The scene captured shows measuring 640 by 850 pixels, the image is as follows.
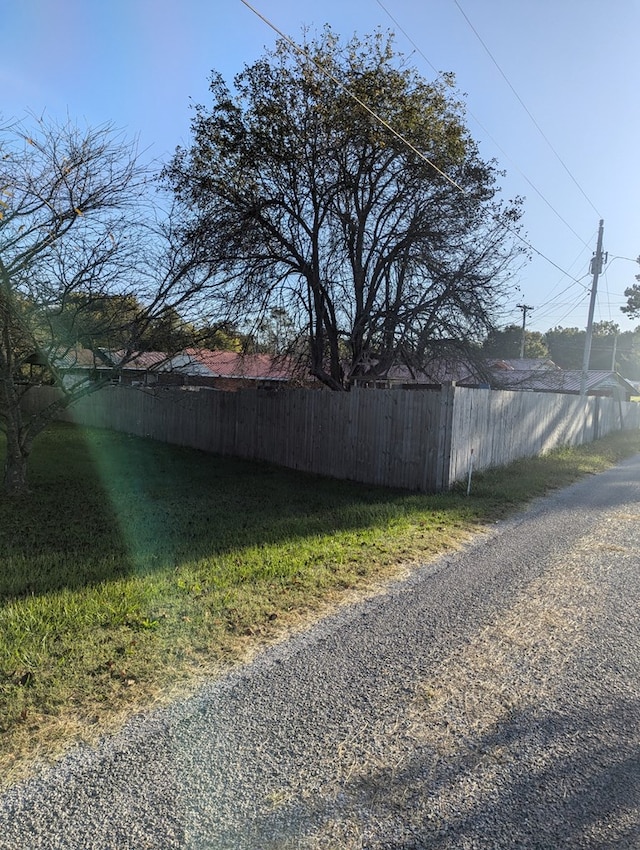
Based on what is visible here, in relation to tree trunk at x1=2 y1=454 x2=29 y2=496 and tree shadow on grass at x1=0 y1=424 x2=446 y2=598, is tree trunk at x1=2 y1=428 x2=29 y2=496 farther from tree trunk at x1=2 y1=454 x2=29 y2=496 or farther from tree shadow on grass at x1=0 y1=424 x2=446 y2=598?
tree shadow on grass at x1=0 y1=424 x2=446 y2=598

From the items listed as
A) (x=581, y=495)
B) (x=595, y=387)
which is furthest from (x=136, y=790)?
(x=595, y=387)

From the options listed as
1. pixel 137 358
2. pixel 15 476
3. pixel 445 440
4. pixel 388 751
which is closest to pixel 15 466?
pixel 15 476

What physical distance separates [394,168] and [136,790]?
12.4 m

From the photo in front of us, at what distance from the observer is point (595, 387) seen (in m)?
38.8

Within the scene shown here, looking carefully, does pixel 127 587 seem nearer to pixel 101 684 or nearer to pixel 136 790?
pixel 101 684

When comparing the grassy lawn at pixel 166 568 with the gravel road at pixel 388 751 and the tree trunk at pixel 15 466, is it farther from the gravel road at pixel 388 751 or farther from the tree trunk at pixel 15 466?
the tree trunk at pixel 15 466

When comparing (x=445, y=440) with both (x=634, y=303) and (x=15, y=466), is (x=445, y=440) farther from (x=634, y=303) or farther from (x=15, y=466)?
(x=634, y=303)

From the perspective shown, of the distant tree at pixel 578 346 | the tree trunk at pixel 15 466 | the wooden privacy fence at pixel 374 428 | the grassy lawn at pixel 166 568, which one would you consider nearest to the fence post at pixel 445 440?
the wooden privacy fence at pixel 374 428

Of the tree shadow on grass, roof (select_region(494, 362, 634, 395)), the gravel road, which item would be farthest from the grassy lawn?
roof (select_region(494, 362, 634, 395))

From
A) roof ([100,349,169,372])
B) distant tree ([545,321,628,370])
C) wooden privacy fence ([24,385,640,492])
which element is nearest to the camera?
roof ([100,349,169,372])

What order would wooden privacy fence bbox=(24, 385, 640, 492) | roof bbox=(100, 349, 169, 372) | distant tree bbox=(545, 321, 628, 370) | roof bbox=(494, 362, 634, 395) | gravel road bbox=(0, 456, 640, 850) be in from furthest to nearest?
1. distant tree bbox=(545, 321, 628, 370)
2. roof bbox=(494, 362, 634, 395)
3. wooden privacy fence bbox=(24, 385, 640, 492)
4. roof bbox=(100, 349, 169, 372)
5. gravel road bbox=(0, 456, 640, 850)

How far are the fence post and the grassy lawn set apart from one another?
38cm

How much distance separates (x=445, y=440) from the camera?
9.78m

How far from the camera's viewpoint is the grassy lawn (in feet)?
10.4
